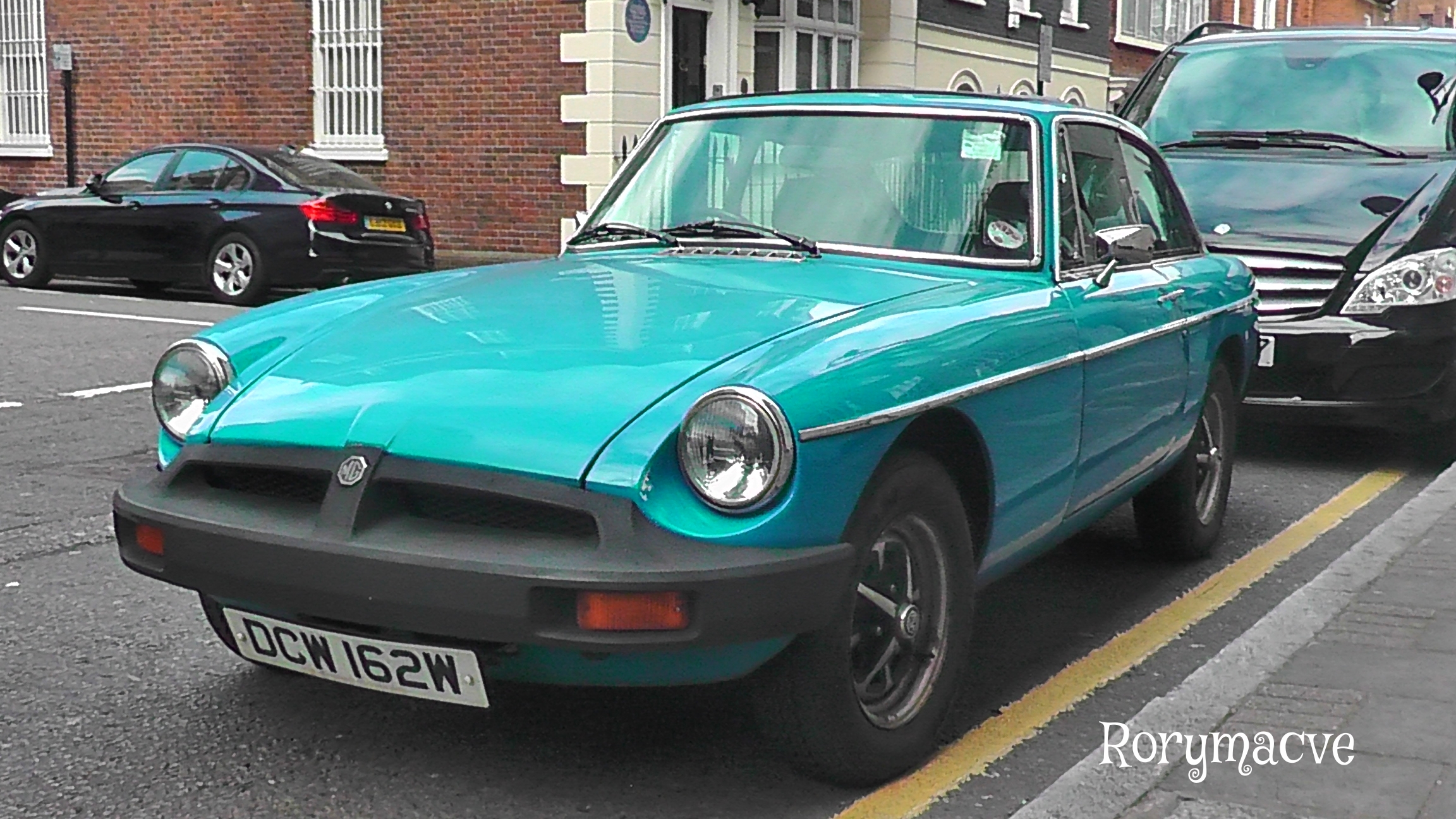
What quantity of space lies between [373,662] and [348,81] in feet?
59.9

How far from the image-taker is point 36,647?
15.4 feet

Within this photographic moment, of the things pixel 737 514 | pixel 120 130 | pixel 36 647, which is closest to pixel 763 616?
pixel 737 514

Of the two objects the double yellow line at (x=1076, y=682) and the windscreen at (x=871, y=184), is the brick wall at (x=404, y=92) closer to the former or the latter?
the double yellow line at (x=1076, y=682)

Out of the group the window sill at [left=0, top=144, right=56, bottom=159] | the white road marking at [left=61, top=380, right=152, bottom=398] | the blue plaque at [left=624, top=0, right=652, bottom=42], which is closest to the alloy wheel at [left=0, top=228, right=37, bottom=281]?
the blue plaque at [left=624, top=0, right=652, bottom=42]

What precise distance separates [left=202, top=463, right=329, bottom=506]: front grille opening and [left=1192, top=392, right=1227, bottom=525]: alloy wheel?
3.38 meters

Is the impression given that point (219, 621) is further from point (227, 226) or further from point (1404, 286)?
point (227, 226)

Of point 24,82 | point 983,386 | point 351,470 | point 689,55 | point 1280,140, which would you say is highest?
point 689,55

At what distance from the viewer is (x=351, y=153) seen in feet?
67.9

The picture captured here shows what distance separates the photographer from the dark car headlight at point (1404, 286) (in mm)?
7629

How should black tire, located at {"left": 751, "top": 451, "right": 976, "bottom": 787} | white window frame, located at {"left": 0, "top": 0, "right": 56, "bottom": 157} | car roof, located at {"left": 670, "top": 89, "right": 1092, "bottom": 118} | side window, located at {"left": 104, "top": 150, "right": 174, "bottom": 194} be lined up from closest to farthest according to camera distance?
black tire, located at {"left": 751, "top": 451, "right": 976, "bottom": 787}, car roof, located at {"left": 670, "top": 89, "right": 1092, "bottom": 118}, side window, located at {"left": 104, "top": 150, "right": 174, "bottom": 194}, white window frame, located at {"left": 0, "top": 0, "right": 56, "bottom": 157}

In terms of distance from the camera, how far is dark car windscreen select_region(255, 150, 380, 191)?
1557 centimetres

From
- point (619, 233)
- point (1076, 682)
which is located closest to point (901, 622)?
point (1076, 682)

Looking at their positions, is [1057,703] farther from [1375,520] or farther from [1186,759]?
[1375,520]

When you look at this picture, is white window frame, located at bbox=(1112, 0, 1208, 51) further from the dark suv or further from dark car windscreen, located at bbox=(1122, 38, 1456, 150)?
the dark suv
